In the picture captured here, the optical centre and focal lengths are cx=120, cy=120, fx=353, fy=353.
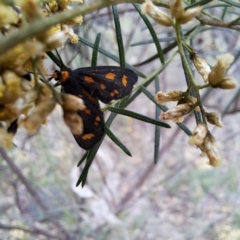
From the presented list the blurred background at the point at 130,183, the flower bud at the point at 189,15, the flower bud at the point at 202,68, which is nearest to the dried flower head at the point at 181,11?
the flower bud at the point at 189,15

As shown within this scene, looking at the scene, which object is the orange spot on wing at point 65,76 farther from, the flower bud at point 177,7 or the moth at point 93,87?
the flower bud at point 177,7

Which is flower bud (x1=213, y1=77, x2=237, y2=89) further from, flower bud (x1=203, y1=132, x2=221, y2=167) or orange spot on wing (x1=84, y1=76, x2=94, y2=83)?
orange spot on wing (x1=84, y1=76, x2=94, y2=83)

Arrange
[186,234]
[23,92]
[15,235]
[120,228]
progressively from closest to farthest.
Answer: [23,92] → [15,235] → [120,228] → [186,234]

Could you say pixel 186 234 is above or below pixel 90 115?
below

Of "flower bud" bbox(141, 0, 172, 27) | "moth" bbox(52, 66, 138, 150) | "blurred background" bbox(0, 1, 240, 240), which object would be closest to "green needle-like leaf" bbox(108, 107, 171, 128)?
"moth" bbox(52, 66, 138, 150)

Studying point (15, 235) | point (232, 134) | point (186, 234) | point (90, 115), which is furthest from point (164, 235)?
point (90, 115)

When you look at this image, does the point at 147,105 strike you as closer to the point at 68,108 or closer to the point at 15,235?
the point at 15,235
